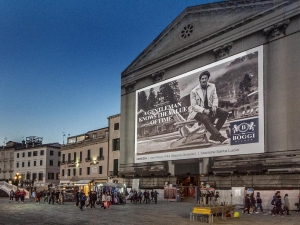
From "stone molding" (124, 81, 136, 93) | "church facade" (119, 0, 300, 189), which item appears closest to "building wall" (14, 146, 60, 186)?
"church facade" (119, 0, 300, 189)

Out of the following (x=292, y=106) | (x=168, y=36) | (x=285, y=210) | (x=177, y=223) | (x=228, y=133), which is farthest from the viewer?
(x=168, y=36)

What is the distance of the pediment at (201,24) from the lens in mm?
36219

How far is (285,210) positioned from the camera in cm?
2652

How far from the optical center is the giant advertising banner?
34281mm

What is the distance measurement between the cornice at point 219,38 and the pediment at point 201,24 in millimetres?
91

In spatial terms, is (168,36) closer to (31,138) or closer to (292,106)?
(292,106)

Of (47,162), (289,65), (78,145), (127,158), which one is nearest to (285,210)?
(289,65)

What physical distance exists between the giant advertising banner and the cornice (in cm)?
209

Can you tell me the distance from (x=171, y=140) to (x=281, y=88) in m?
13.9

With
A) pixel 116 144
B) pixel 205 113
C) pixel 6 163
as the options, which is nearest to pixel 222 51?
pixel 205 113

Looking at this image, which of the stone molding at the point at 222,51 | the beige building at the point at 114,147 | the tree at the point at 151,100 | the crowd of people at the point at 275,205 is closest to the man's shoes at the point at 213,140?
the stone molding at the point at 222,51

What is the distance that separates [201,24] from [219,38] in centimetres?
377

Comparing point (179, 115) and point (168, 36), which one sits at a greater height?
point (168, 36)

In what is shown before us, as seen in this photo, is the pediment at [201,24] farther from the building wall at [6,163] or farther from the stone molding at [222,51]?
the building wall at [6,163]
